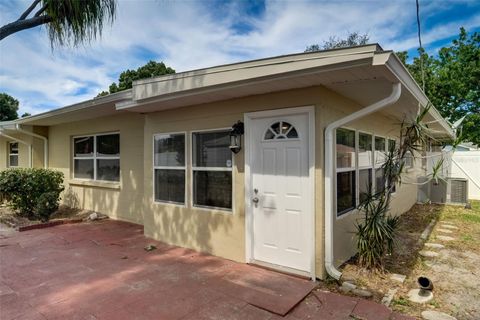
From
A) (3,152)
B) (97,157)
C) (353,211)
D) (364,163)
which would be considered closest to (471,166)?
(364,163)

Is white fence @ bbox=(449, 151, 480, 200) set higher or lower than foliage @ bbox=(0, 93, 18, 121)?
lower

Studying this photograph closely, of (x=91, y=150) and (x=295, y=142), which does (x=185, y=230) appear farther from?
(x=91, y=150)

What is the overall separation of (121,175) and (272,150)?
4898 mm

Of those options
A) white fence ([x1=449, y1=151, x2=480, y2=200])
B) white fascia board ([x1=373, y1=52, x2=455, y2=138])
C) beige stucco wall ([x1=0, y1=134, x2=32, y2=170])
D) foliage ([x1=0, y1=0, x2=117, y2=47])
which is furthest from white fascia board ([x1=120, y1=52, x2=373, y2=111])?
white fence ([x1=449, y1=151, x2=480, y2=200])

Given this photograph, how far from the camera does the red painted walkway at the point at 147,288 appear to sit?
3078 mm

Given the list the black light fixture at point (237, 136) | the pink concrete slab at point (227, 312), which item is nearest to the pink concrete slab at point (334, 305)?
the pink concrete slab at point (227, 312)

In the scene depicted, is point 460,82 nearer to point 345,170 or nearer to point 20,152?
point 345,170

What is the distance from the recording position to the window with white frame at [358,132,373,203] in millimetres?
5117

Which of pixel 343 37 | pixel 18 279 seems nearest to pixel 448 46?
pixel 343 37

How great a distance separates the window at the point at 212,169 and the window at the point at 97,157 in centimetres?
355

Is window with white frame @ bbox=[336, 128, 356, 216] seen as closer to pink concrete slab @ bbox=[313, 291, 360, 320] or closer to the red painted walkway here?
pink concrete slab @ bbox=[313, 291, 360, 320]

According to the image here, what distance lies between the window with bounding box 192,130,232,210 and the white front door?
490 mm

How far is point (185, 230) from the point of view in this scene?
5336 millimetres

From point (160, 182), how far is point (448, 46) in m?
20.0
